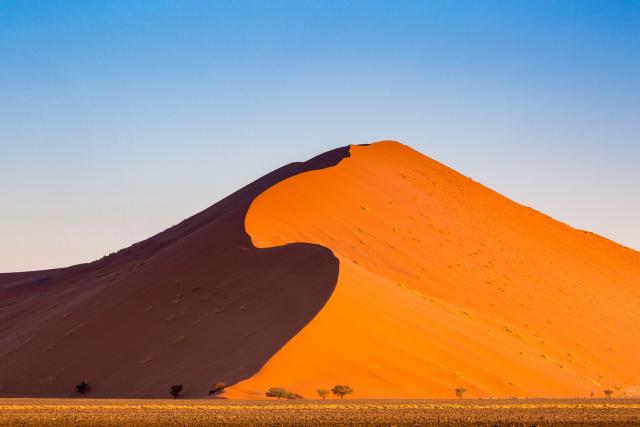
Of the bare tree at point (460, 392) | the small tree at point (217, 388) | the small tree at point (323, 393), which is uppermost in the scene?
the small tree at point (217, 388)

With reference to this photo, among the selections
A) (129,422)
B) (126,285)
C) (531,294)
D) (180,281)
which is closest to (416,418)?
(129,422)

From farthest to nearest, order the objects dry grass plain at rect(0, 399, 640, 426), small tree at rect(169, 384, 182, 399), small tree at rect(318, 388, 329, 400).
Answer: small tree at rect(169, 384, 182, 399)
small tree at rect(318, 388, 329, 400)
dry grass plain at rect(0, 399, 640, 426)

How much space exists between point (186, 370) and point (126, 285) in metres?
14.4

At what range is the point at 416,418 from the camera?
27.4 m

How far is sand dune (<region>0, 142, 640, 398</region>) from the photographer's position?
1496 inches

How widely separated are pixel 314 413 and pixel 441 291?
24.2 meters

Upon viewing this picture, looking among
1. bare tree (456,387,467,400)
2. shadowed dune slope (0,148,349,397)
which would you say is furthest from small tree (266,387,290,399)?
bare tree (456,387,467,400)

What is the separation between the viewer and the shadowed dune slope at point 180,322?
38.9 metres

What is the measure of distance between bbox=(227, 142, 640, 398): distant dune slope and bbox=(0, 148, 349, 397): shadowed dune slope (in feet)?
4.37

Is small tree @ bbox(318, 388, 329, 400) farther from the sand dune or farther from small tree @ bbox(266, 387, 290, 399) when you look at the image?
small tree @ bbox(266, 387, 290, 399)

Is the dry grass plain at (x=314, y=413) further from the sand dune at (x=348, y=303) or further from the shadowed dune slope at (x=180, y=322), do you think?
the shadowed dune slope at (x=180, y=322)

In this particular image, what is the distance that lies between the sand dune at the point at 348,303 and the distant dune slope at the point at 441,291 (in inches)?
4.3

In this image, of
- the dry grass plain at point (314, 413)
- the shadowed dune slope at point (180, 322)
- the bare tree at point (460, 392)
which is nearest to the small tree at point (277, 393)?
the dry grass plain at point (314, 413)

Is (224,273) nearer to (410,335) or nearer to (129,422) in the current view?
(410,335)
